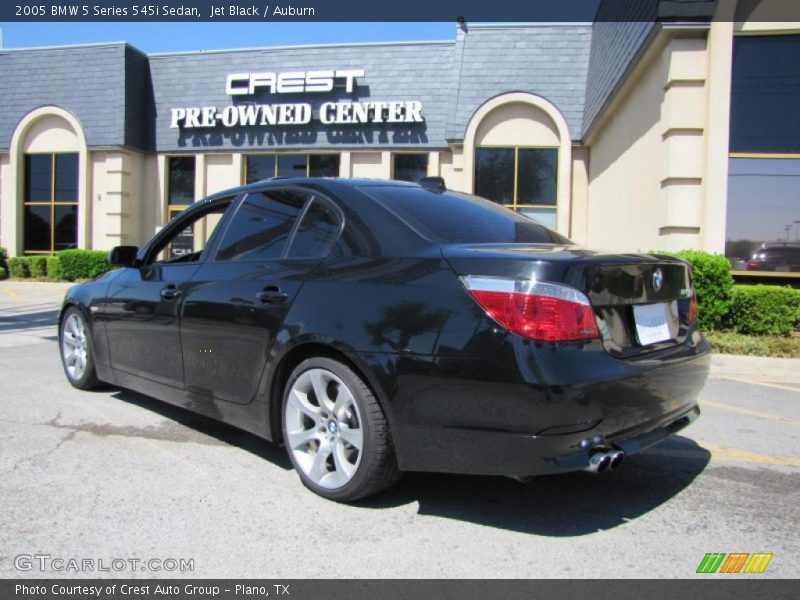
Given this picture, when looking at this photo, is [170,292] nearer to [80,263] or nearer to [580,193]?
[580,193]

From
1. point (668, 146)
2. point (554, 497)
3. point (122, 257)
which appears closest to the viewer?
point (554, 497)

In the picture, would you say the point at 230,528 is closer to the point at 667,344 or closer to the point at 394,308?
the point at 394,308

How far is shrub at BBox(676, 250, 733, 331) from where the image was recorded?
7.98 m

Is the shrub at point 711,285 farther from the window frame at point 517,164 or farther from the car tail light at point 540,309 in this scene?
the window frame at point 517,164

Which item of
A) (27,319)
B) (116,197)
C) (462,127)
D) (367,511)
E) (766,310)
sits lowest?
(367,511)

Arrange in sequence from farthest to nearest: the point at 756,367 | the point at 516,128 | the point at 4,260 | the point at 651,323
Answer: the point at 4,260
the point at 516,128
the point at 756,367
the point at 651,323

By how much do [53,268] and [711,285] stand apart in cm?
1675

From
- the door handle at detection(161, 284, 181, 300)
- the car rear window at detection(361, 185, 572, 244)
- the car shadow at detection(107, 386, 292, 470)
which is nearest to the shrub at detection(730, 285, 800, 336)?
the car rear window at detection(361, 185, 572, 244)

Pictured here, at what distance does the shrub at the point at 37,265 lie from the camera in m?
18.0

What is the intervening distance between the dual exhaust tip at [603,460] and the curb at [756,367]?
4.94 metres

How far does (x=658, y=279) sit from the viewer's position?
10.0 ft

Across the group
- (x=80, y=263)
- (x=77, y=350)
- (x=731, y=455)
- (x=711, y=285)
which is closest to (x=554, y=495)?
(x=731, y=455)

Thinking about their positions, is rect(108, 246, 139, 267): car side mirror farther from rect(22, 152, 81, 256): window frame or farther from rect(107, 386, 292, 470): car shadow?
rect(22, 152, 81, 256): window frame
